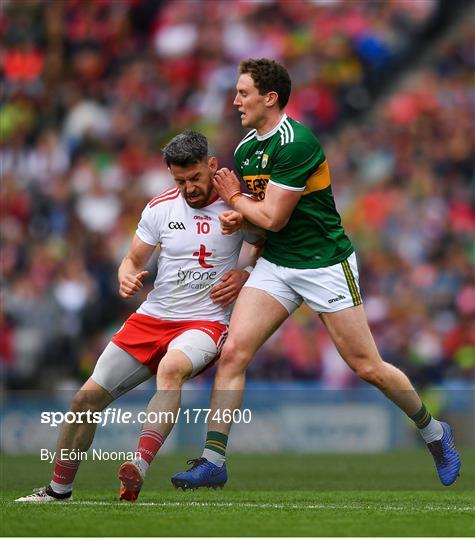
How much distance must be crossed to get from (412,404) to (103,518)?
91.6 inches

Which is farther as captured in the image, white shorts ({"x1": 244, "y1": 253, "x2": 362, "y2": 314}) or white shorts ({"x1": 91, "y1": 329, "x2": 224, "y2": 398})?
white shorts ({"x1": 244, "y1": 253, "x2": 362, "y2": 314})

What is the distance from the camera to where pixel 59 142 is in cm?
1752

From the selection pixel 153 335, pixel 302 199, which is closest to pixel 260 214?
pixel 302 199

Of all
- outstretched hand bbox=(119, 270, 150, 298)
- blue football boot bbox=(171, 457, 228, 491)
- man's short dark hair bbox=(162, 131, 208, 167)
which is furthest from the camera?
man's short dark hair bbox=(162, 131, 208, 167)

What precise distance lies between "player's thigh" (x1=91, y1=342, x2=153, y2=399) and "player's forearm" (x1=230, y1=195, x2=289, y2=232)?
110cm

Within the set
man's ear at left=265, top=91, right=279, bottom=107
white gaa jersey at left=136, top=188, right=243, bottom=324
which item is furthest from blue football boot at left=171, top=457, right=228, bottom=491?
man's ear at left=265, top=91, right=279, bottom=107

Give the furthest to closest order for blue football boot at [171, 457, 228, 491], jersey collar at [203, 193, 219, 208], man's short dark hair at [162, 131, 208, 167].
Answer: jersey collar at [203, 193, 219, 208] < man's short dark hair at [162, 131, 208, 167] < blue football boot at [171, 457, 228, 491]

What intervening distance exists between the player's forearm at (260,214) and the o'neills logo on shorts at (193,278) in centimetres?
47

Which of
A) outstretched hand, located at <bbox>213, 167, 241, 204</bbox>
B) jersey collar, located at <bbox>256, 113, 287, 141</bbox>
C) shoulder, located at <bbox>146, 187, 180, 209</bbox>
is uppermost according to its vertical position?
jersey collar, located at <bbox>256, 113, 287, 141</bbox>

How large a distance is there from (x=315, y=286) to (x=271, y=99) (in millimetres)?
1162

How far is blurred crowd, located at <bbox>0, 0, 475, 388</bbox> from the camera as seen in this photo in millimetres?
15203

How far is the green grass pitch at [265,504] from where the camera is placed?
636cm

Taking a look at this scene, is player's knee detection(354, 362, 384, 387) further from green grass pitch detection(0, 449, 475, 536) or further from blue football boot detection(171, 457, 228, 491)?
blue football boot detection(171, 457, 228, 491)

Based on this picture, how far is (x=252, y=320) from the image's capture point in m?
7.84
